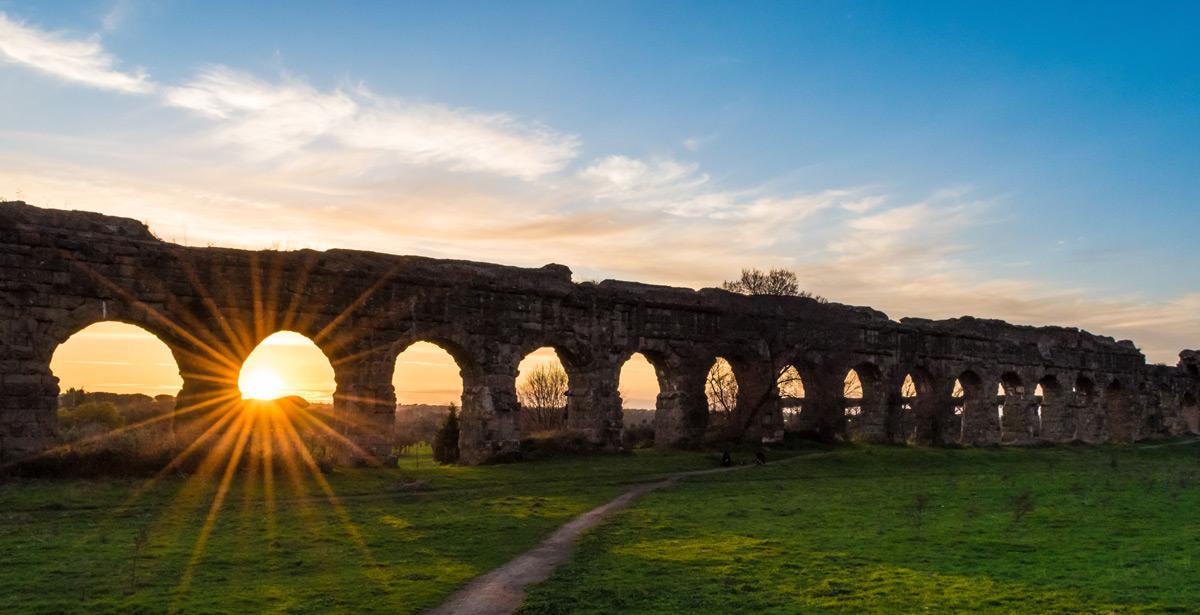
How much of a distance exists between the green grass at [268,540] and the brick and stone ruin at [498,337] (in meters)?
3.70

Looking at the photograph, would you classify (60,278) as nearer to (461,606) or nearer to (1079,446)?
(461,606)

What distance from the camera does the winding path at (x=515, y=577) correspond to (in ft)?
30.6

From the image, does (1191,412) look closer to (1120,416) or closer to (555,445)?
(1120,416)

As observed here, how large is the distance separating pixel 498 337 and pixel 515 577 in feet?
53.0

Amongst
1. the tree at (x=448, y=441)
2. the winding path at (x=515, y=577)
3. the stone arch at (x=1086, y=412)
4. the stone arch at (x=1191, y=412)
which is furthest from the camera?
the stone arch at (x=1191, y=412)

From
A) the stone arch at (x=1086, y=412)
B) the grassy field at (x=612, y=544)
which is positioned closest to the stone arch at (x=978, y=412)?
the stone arch at (x=1086, y=412)

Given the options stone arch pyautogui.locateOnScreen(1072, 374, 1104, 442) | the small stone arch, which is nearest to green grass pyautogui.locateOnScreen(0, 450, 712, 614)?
the small stone arch

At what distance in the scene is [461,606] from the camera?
9367 mm

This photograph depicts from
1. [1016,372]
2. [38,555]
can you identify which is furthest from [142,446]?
[1016,372]

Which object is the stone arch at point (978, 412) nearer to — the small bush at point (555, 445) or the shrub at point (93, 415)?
the small bush at point (555, 445)

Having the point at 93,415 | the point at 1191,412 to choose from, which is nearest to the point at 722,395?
the point at 93,415

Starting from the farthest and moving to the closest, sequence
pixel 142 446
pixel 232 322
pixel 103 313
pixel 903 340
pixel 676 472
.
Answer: pixel 903 340 < pixel 676 472 < pixel 232 322 < pixel 103 313 < pixel 142 446

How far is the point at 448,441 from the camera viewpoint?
93.3 ft

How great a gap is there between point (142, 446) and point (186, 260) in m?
4.55
